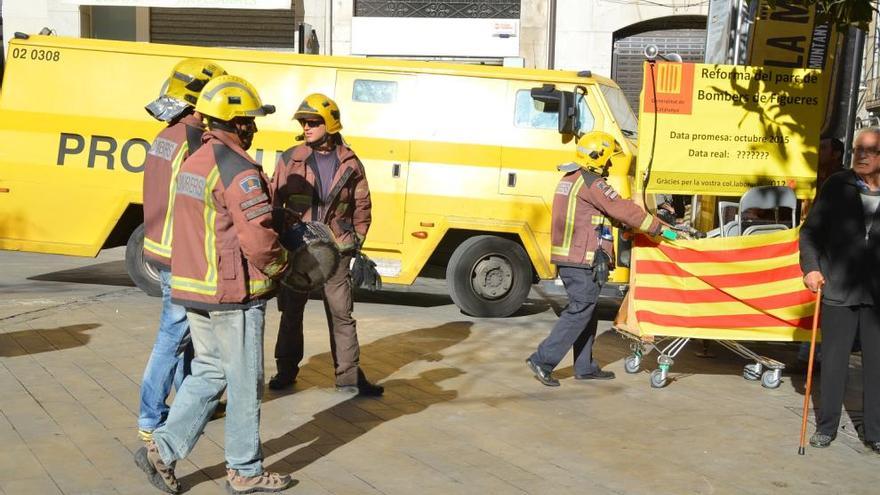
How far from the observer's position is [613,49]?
2088cm

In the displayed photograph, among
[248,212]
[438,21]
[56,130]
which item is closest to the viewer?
[248,212]

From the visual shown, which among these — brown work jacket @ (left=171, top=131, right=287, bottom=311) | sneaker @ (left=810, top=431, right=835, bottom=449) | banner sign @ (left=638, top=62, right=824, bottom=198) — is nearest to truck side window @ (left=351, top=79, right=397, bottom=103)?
banner sign @ (left=638, top=62, right=824, bottom=198)

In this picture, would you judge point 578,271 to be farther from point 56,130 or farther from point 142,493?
point 56,130

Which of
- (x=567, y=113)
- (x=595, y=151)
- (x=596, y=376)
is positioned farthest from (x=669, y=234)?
(x=567, y=113)

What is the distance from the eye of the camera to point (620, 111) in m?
11.4

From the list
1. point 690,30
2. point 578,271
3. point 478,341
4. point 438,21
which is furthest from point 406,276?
point 690,30

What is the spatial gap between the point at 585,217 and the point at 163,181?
319cm

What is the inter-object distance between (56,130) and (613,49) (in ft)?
40.2

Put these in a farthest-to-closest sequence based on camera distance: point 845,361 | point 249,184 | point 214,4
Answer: point 214,4 → point 845,361 → point 249,184

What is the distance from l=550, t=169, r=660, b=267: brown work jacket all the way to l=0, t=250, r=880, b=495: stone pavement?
94 centimetres

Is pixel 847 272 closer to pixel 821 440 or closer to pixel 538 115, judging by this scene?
pixel 821 440

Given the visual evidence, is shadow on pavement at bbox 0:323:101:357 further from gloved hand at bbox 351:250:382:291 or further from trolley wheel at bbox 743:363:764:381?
trolley wheel at bbox 743:363:764:381

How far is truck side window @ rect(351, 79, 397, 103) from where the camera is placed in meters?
11.1

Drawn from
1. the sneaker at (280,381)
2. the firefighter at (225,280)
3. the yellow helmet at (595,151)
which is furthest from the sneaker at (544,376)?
the firefighter at (225,280)
